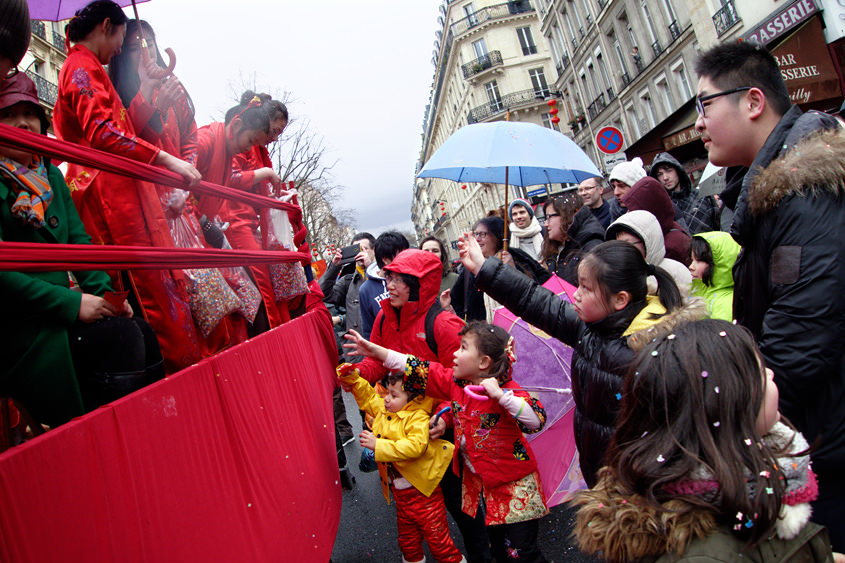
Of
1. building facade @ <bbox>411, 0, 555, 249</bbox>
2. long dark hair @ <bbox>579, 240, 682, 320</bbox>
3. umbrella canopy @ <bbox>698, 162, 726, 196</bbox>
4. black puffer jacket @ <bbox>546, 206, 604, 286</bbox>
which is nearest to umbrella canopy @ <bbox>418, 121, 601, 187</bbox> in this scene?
black puffer jacket @ <bbox>546, 206, 604, 286</bbox>

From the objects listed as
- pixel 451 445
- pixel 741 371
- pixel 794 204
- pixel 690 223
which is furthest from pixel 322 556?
pixel 690 223

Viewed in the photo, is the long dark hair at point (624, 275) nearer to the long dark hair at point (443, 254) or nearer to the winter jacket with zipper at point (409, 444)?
the winter jacket with zipper at point (409, 444)

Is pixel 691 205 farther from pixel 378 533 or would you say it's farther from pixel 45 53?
pixel 45 53

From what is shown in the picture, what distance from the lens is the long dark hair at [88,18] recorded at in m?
2.10

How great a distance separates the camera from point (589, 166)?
4547 millimetres

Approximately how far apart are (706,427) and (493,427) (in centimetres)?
161

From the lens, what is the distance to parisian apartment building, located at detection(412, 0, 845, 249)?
10.3 metres

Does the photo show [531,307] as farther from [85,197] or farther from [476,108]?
[476,108]

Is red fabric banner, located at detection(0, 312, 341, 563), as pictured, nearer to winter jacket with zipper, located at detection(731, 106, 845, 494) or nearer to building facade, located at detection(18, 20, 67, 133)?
winter jacket with zipper, located at detection(731, 106, 845, 494)

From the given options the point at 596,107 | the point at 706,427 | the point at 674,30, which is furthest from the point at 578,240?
the point at 596,107

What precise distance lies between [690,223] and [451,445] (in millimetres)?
3686

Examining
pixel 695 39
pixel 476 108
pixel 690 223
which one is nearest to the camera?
pixel 690 223

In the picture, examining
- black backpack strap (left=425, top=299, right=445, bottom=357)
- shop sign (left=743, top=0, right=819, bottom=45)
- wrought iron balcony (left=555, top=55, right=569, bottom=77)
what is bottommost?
black backpack strap (left=425, top=299, right=445, bottom=357)

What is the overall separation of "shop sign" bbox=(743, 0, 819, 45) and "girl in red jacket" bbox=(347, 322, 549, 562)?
1086cm
